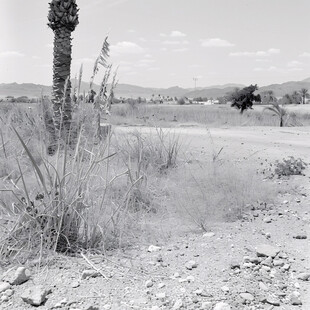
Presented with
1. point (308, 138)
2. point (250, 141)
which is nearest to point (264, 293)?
point (250, 141)

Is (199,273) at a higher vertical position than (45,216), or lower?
lower

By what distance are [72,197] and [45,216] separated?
0.83 feet

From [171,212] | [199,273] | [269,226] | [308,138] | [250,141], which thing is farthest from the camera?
[308,138]

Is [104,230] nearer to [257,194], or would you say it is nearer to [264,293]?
[264,293]

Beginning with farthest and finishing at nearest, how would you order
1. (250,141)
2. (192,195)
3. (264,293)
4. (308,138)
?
(308,138) → (250,141) → (192,195) → (264,293)

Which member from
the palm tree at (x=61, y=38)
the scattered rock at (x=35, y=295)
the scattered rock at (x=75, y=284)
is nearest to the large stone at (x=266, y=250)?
the scattered rock at (x=75, y=284)

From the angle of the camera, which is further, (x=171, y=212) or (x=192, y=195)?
(x=192, y=195)

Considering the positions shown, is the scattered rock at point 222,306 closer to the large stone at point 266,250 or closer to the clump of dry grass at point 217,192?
the large stone at point 266,250

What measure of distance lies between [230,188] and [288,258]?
208cm

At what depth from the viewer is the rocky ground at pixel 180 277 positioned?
3238 mm

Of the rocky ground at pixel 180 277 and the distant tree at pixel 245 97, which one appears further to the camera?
the distant tree at pixel 245 97

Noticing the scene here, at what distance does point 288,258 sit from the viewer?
3934mm

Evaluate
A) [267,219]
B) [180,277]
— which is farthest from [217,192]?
[180,277]

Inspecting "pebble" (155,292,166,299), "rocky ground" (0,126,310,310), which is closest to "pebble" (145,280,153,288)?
"rocky ground" (0,126,310,310)
